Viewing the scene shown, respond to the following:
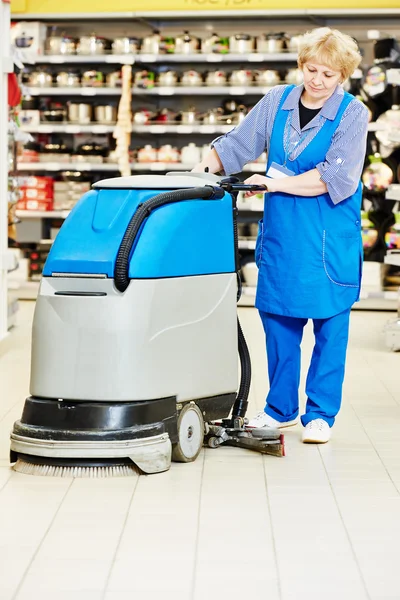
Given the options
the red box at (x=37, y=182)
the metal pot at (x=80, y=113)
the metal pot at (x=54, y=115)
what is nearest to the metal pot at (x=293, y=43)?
the metal pot at (x=80, y=113)

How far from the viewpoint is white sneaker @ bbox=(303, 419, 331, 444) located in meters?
3.89

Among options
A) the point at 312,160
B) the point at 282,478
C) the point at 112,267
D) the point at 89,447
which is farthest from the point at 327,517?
the point at 312,160

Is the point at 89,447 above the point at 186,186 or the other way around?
the other way around

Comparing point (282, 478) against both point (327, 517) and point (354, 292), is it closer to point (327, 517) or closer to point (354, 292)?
point (327, 517)

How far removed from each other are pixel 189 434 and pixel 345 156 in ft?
3.53

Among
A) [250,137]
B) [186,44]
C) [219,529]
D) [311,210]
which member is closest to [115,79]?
[186,44]

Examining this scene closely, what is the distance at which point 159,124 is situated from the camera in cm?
906

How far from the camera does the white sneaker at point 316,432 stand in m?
3.89

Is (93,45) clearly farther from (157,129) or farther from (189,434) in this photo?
(189,434)

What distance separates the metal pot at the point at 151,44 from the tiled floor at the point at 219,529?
17.6 feet

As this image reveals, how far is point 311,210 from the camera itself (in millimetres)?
3850

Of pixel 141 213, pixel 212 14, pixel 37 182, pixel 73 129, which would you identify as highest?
pixel 212 14

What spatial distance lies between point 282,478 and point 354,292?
84 cm

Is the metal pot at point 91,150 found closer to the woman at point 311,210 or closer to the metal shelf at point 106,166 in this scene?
the metal shelf at point 106,166
